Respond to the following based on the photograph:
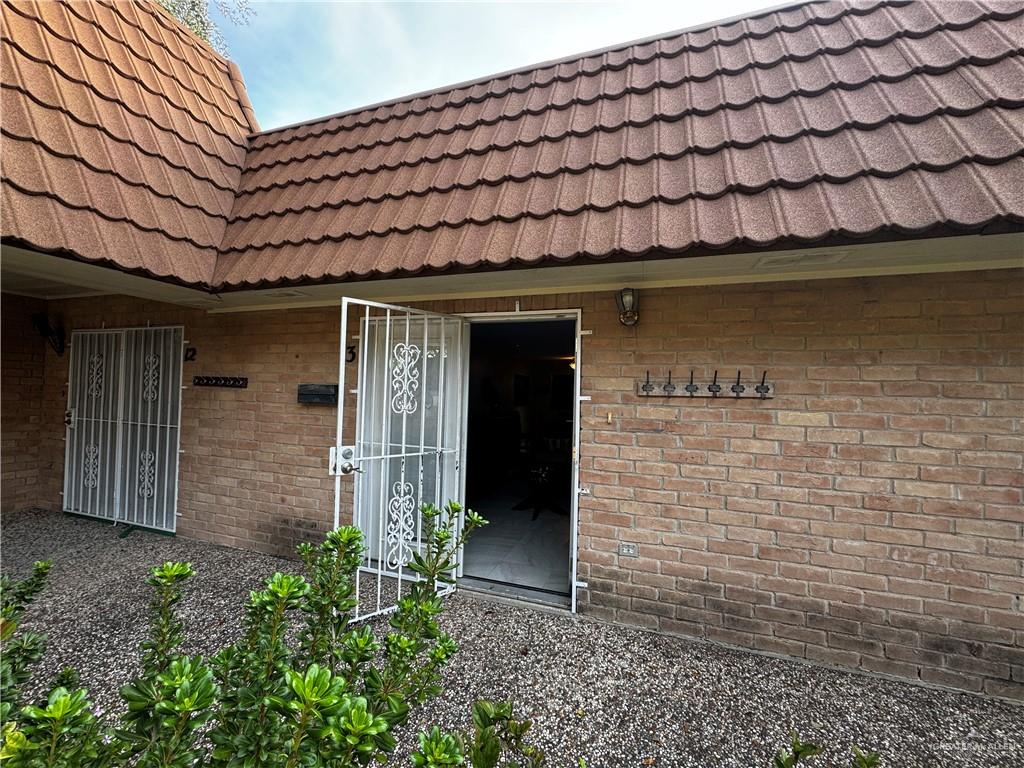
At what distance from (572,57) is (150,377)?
6.32 m

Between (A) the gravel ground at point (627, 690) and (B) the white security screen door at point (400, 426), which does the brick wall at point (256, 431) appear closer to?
(B) the white security screen door at point (400, 426)

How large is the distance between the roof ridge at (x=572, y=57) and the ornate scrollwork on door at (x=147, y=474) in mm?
4341

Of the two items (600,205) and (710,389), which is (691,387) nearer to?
(710,389)

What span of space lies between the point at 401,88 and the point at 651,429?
5.08 metres

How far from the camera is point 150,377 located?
5.55m

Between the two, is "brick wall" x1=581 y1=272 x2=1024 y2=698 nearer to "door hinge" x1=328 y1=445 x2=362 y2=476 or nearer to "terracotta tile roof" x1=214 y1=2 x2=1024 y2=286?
"terracotta tile roof" x1=214 y1=2 x2=1024 y2=286

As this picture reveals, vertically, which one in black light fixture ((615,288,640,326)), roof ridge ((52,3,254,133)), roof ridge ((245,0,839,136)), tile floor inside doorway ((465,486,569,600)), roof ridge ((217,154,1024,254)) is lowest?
tile floor inside doorway ((465,486,569,600))

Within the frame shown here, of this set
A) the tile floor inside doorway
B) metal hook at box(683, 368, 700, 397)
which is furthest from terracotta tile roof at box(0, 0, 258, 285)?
metal hook at box(683, 368, 700, 397)

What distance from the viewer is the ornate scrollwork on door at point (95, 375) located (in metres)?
5.87

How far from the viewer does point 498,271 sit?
3164 mm

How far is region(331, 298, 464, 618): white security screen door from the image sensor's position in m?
3.95

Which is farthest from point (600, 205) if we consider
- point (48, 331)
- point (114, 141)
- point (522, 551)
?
point (48, 331)

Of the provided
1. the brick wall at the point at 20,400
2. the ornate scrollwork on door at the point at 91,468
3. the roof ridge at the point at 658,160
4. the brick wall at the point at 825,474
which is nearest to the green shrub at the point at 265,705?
the brick wall at the point at 825,474

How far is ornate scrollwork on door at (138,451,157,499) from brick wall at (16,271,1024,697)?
512cm
